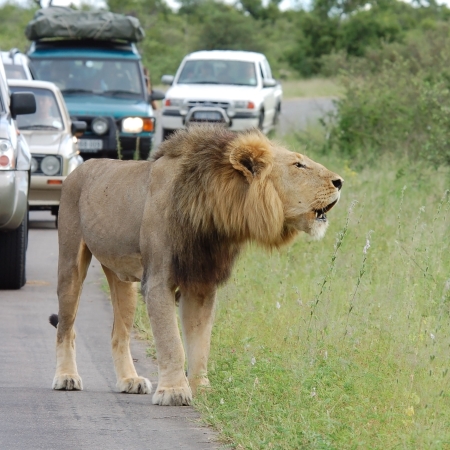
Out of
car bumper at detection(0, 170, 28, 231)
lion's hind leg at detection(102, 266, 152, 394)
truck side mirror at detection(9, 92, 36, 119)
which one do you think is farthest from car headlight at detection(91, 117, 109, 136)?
lion's hind leg at detection(102, 266, 152, 394)

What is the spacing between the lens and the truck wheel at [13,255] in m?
9.27

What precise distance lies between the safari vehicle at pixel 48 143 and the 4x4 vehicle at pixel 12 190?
240 centimetres

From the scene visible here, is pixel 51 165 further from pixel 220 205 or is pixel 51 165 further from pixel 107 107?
pixel 220 205

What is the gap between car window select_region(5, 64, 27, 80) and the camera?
49.4 feet

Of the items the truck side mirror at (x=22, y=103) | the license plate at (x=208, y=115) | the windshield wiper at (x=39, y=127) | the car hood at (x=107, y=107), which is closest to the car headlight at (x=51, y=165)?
the windshield wiper at (x=39, y=127)

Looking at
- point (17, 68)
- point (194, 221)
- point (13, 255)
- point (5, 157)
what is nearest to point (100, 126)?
point (17, 68)

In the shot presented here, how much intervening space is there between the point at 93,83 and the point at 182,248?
39.7 ft

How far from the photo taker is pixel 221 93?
20312mm

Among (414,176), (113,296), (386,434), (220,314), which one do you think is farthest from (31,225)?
(386,434)

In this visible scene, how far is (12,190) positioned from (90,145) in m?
7.34

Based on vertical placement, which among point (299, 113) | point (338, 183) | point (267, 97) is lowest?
point (299, 113)

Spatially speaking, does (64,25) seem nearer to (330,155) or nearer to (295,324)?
(330,155)

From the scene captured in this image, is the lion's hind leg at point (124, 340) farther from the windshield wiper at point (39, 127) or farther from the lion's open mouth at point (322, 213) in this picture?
the windshield wiper at point (39, 127)

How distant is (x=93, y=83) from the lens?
1736cm
